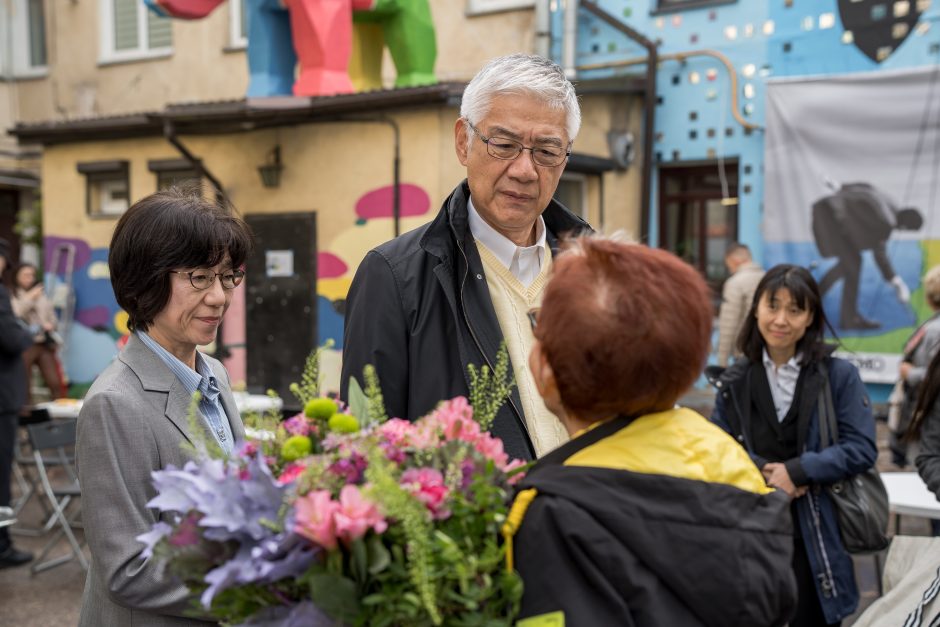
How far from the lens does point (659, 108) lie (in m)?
11.0

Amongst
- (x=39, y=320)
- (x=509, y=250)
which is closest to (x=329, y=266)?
(x=39, y=320)

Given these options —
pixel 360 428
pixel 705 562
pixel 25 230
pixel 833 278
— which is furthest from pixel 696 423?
pixel 25 230

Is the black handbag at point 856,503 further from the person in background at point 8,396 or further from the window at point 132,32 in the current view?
the window at point 132,32

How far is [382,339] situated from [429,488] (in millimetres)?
992

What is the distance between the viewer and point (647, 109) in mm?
10773

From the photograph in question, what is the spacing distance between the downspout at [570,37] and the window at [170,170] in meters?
4.70

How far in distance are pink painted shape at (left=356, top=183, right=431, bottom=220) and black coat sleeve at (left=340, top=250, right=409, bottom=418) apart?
757 centimetres

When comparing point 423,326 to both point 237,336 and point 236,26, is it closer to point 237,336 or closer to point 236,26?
point 237,336

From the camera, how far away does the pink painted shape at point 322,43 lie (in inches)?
387

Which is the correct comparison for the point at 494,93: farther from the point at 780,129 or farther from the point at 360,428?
the point at 780,129

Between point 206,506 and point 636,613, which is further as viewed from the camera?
point 636,613

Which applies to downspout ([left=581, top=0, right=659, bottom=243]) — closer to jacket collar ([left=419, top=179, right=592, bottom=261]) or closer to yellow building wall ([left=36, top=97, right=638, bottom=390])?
yellow building wall ([left=36, top=97, right=638, bottom=390])

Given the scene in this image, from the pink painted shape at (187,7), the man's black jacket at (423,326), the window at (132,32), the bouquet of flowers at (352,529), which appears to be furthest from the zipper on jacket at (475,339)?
the window at (132,32)

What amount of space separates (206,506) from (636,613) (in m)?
0.62
